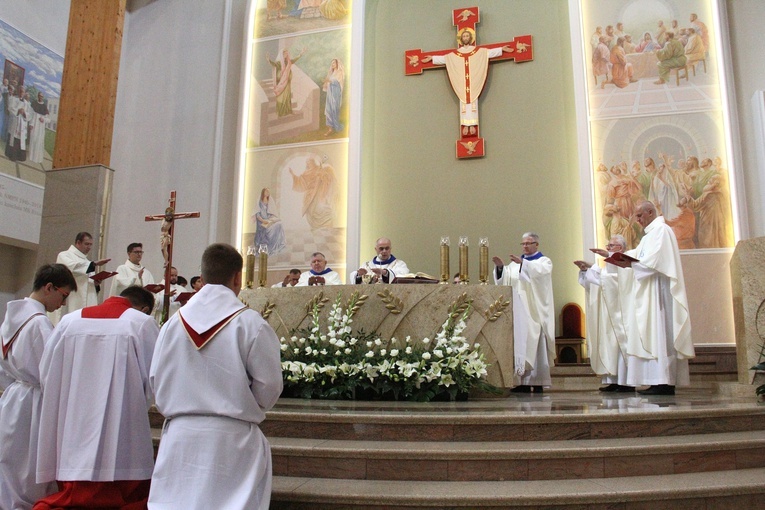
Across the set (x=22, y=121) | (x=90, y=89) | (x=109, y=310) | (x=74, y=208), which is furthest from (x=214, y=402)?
(x=22, y=121)

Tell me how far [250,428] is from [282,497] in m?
0.56

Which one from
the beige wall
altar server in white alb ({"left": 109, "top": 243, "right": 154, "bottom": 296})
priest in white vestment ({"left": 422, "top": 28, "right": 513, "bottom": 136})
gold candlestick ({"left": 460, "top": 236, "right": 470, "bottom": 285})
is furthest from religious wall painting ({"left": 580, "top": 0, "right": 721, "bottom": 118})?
altar server in white alb ({"left": 109, "top": 243, "right": 154, "bottom": 296})

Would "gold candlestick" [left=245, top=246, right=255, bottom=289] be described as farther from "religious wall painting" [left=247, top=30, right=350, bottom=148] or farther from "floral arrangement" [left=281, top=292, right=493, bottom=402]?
"religious wall painting" [left=247, top=30, right=350, bottom=148]

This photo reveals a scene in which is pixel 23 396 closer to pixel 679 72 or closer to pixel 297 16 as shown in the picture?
pixel 297 16

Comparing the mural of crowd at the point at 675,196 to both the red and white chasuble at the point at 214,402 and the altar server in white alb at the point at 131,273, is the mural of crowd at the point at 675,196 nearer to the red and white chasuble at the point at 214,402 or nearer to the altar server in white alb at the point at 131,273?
the altar server in white alb at the point at 131,273

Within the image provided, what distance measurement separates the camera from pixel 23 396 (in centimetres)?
373

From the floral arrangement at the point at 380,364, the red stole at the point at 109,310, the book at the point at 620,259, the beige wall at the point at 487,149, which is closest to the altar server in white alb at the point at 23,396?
the red stole at the point at 109,310

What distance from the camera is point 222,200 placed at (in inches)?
426

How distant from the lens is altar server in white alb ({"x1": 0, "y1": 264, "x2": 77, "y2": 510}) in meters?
3.58

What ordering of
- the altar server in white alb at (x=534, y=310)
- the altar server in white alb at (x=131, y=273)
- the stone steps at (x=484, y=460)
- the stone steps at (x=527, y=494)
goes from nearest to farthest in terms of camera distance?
the stone steps at (x=527, y=494) < the stone steps at (x=484, y=460) < the altar server in white alb at (x=534, y=310) < the altar server in white alb at (x=131, y=273)

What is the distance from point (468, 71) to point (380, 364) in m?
6.83

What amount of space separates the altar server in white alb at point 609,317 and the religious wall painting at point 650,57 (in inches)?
124

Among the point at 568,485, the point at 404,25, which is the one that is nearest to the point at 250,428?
the point at 568,485

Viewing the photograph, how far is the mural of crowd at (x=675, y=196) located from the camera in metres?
9.13
